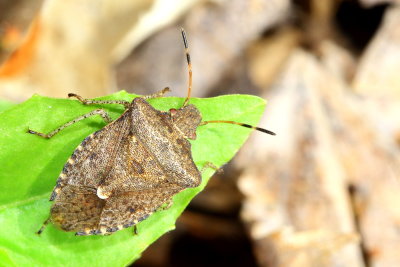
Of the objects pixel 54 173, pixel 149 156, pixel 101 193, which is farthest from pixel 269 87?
pixel 54 173

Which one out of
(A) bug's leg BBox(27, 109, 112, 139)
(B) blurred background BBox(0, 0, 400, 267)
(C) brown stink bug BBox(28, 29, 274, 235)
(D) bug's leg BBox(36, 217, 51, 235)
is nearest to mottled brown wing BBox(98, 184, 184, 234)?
(C) brown stink bug BBox(28, 29, 274, 235)

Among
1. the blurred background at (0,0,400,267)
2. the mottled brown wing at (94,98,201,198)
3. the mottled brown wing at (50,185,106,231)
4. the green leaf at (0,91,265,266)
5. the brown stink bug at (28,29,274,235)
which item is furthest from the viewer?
the blurred background at (0,0,400,267)

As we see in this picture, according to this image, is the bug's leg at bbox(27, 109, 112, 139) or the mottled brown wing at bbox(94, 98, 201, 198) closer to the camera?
the bug's leg at bbox(27, 109, 112, 139)

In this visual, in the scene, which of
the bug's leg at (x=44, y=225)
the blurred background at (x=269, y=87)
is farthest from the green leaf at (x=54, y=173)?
the blurred background at (x=269, y=87)

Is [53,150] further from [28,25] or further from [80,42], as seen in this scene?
[80,42]

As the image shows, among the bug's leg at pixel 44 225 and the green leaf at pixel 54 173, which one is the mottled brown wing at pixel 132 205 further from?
the bug's leg at pixel 44 225

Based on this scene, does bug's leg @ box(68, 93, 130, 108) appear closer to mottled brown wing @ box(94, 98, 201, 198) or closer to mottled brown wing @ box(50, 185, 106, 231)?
mottled brown wing @ box(94, 98, 201, 198)
